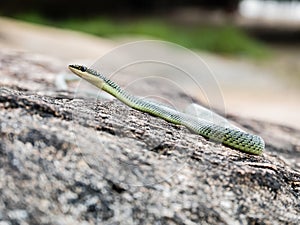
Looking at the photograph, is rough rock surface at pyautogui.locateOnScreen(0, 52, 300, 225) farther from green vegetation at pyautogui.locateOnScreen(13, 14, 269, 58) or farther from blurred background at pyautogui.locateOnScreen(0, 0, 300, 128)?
green vegetation at pyautogui.locateOnScreen(13, 14, 269, 58)

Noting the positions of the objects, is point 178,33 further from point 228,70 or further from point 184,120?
point 184,120

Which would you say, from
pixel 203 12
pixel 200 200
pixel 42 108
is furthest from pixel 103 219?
pixel 203 12

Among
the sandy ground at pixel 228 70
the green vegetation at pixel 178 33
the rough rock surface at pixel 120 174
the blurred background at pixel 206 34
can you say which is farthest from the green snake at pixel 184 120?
the green vegetation at pixel 178 33

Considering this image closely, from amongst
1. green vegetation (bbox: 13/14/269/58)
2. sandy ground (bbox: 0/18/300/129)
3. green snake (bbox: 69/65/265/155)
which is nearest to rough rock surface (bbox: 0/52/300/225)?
green snake (bbox: 69/65/265/155)

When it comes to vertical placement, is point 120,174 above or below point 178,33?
above

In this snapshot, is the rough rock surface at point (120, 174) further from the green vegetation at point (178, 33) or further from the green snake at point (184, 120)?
the green vegetation at point (178, 33)

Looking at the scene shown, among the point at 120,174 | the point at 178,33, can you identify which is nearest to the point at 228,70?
the point at 178,33
